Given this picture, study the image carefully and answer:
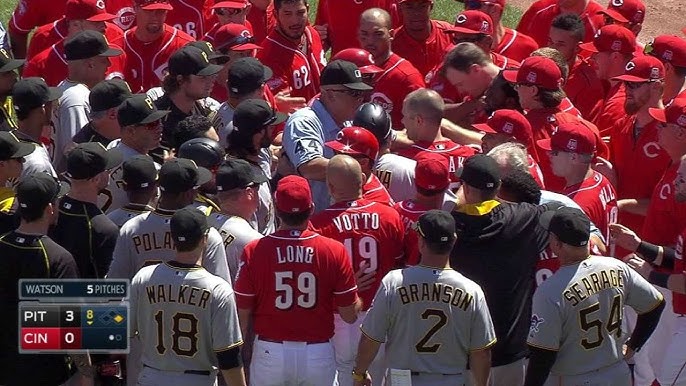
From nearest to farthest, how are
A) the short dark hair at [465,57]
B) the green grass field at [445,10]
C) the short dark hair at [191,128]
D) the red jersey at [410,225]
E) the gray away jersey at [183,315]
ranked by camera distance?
the gray away jersey at [183,315]
the red jersey at [410,225]
the short dark hair at [191,128]
the short dark hair at [465,57]
the green grass field at [445,10]

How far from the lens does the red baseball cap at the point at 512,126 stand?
22.4 feet

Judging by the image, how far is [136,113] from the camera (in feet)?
21.7

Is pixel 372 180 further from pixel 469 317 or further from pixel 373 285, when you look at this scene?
pixel 469 317

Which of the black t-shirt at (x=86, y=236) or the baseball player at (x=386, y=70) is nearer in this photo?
the black t-shirt at (x=86, y=236)

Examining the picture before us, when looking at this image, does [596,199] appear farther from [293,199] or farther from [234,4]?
[234,4]

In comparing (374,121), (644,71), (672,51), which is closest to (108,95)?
(374,121)

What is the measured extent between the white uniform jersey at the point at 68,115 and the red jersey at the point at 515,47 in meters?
3.45

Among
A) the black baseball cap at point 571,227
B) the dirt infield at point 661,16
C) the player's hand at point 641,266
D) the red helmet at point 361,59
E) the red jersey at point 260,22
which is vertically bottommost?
the dirt infield at point 661,16

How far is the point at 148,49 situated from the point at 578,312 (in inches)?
172

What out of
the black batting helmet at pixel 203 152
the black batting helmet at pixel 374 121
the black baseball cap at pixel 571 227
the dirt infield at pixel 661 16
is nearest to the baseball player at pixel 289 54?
the black batting helmet at pixel 374 121

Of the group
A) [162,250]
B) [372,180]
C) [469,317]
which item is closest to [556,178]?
[372,180]

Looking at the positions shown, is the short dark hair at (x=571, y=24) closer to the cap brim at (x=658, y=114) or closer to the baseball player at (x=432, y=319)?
the cap brim at (x=658, y=114)

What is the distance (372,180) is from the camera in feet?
21.1

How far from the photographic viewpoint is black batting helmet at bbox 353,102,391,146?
6730 mm
